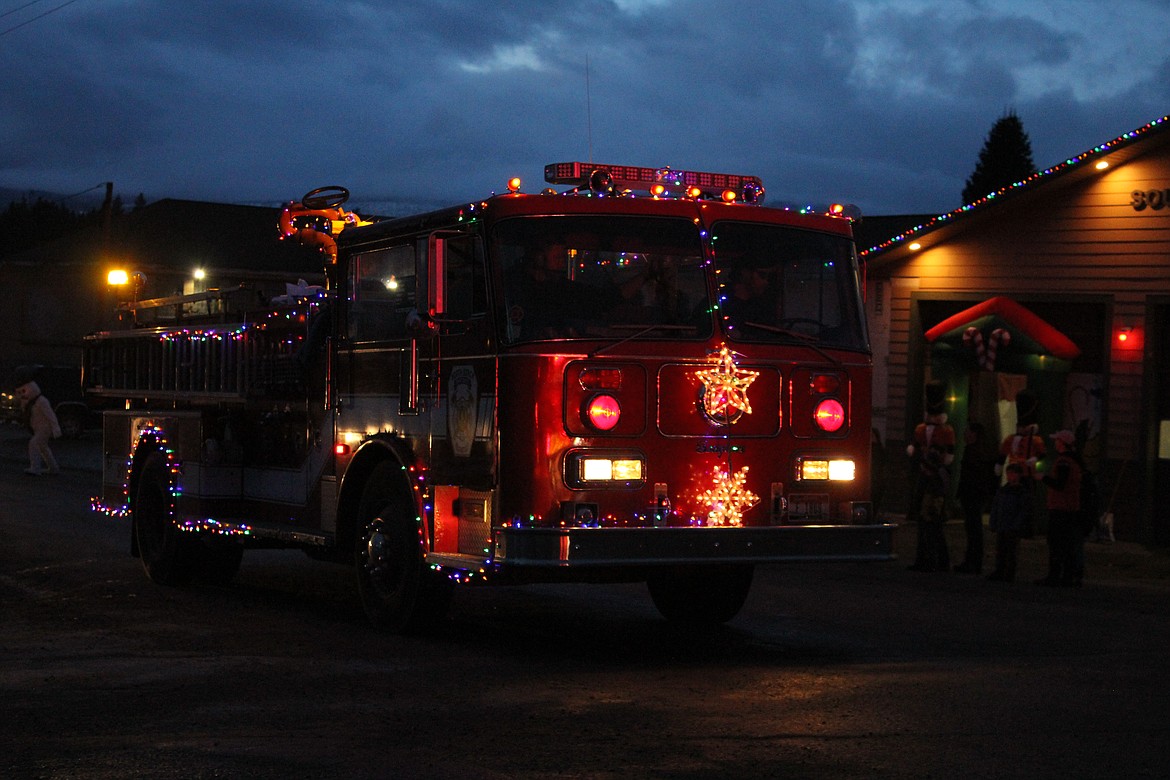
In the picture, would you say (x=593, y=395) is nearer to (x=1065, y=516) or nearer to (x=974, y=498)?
(x=1065, y=516)

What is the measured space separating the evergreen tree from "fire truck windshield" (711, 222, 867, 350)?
46895mm

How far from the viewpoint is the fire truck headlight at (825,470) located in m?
10.3

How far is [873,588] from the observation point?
14719 mm

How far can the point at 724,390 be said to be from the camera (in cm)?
1010

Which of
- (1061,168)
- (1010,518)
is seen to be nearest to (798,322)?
(1010,518)

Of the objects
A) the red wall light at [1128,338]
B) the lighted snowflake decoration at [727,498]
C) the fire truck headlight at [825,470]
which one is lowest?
the lighted snowflake decoration at [727,498]

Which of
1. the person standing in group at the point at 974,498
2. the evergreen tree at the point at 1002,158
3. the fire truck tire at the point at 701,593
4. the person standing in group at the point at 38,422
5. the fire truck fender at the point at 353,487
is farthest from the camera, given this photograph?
the evergreen tree at the point at 1002,158

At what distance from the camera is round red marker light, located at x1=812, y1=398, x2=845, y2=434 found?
34.2 ft

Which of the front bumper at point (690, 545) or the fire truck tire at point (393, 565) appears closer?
the front bumper at point (690, 545)

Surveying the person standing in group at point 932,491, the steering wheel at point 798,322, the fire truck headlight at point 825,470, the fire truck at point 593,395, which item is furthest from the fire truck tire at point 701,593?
the person standing in group at point 932,491

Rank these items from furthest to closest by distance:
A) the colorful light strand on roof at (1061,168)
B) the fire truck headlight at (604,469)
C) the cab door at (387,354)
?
1. the colorful light strand on roof at (1061,168)
2. the cab door at (387,354)
3. the fire truck headlight at (604,469)

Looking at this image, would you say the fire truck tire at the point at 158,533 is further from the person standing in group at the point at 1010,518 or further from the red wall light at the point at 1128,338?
the red wall light at the point at 1128,338

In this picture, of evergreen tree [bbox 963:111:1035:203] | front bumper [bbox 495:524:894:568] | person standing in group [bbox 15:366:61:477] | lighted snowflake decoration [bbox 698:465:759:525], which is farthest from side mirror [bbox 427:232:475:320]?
evergreen tree [bbox 963:111:1035:203]

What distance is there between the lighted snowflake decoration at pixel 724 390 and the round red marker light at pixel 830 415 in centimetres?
53
